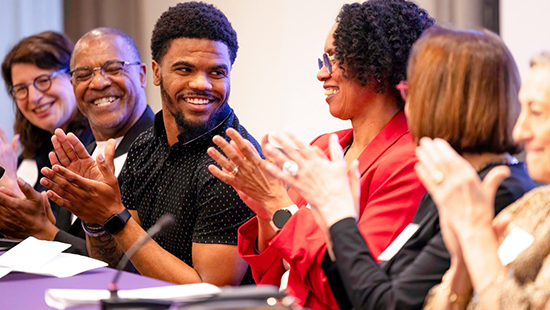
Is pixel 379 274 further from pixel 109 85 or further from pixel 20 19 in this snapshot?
pixel 20 19

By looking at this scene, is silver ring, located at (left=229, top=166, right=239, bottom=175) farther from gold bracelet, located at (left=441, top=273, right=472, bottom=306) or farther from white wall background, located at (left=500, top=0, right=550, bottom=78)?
white wall background, located at (left=500, top=0, right=550, bottom=78)

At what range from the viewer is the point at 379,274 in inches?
60.5

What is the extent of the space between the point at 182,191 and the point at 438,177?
4.74 ft

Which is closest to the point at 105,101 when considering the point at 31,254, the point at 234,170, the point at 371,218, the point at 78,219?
the point at 78,219

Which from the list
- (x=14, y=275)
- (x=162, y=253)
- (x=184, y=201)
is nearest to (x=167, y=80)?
(x=184, y=201)

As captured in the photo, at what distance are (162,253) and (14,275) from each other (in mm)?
542

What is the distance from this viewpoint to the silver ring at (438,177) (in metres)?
1.27

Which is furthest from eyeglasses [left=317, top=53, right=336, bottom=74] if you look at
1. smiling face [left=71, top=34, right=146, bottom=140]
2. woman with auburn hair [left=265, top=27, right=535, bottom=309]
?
smiling face [left=71, top=34, right=146, bottom=140]

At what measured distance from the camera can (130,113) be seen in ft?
11.1

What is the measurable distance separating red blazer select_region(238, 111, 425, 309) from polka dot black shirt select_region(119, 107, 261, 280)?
53cm

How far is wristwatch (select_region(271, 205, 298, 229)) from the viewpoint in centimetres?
196

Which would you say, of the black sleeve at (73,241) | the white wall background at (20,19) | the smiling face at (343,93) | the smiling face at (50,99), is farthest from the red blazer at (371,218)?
the white wall background at (20,19)

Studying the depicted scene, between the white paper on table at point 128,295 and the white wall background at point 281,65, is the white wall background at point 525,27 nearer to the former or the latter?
the white wall background at point 281,65

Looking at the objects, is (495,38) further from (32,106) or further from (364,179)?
(32,106)
